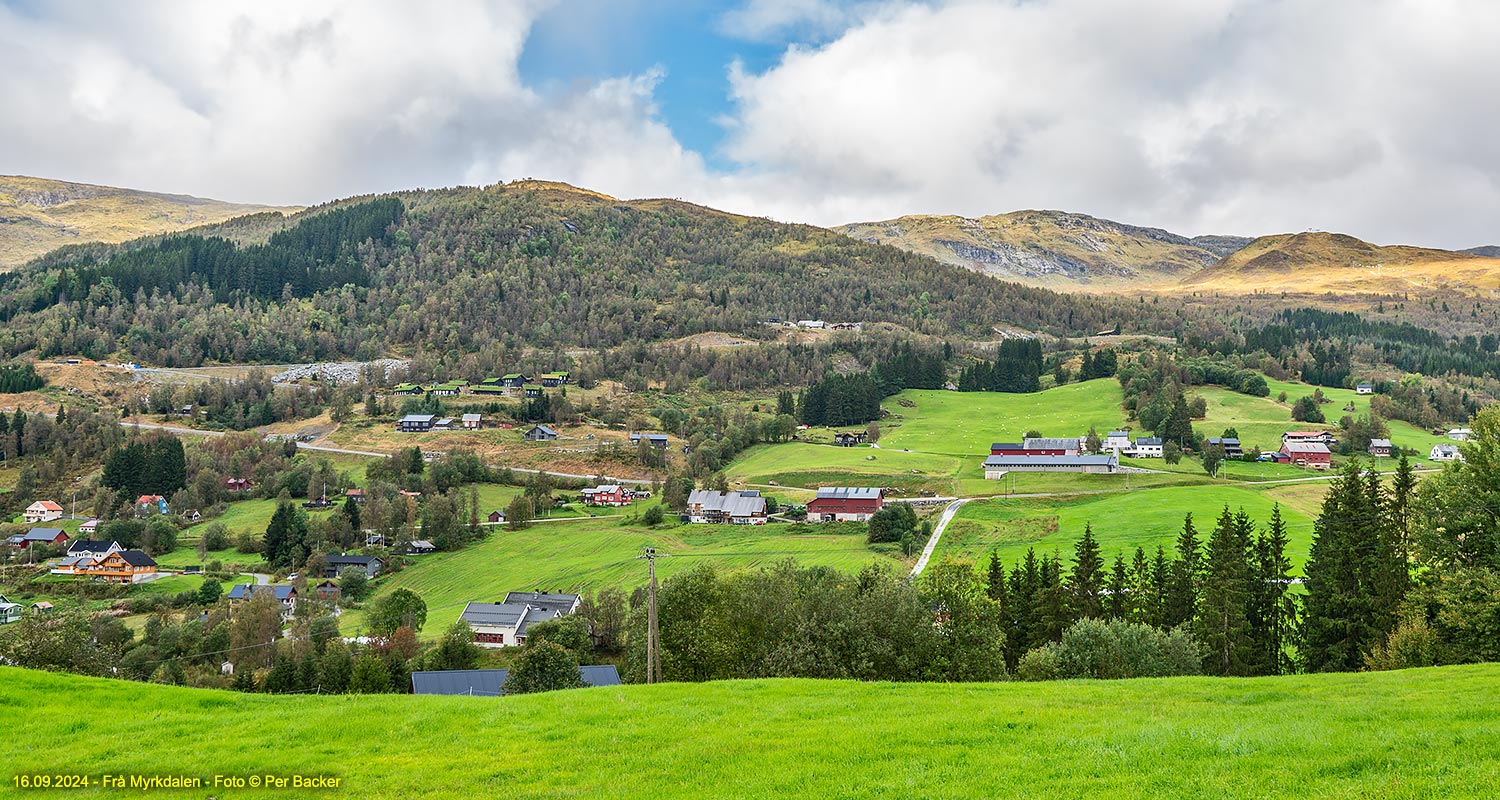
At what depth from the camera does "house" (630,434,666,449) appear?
126 m

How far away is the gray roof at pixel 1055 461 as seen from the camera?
10250 centimetres

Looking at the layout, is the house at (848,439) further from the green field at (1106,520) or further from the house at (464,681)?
the house at (464,681)

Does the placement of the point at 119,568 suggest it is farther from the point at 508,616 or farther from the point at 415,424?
the point at 415,424

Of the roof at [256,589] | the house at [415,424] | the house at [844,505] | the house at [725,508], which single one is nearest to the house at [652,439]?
the house at [725,508]

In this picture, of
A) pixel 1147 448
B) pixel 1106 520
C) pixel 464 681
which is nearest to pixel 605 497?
pixel 1106 520

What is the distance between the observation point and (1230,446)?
364 ft

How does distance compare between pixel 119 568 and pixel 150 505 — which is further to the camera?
pixel 150 505

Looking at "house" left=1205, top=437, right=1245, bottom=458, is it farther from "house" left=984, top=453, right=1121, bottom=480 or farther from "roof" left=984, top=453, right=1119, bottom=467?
"roof" left=984, top=453, right=1119, bottom=467

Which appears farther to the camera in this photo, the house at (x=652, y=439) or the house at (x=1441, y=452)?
the house at (x=652, y=439)

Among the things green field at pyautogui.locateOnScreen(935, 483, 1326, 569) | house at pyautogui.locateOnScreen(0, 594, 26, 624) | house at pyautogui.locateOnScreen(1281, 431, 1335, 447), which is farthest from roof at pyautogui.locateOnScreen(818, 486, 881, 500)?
house at pyautogui.locateOnScreen(0, 594, 26, 624)

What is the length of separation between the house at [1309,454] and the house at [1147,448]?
13802mm

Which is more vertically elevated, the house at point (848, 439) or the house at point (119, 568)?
the house at point (848, 439)

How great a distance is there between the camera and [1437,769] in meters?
11.8

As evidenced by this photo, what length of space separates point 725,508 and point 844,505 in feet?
39.3
